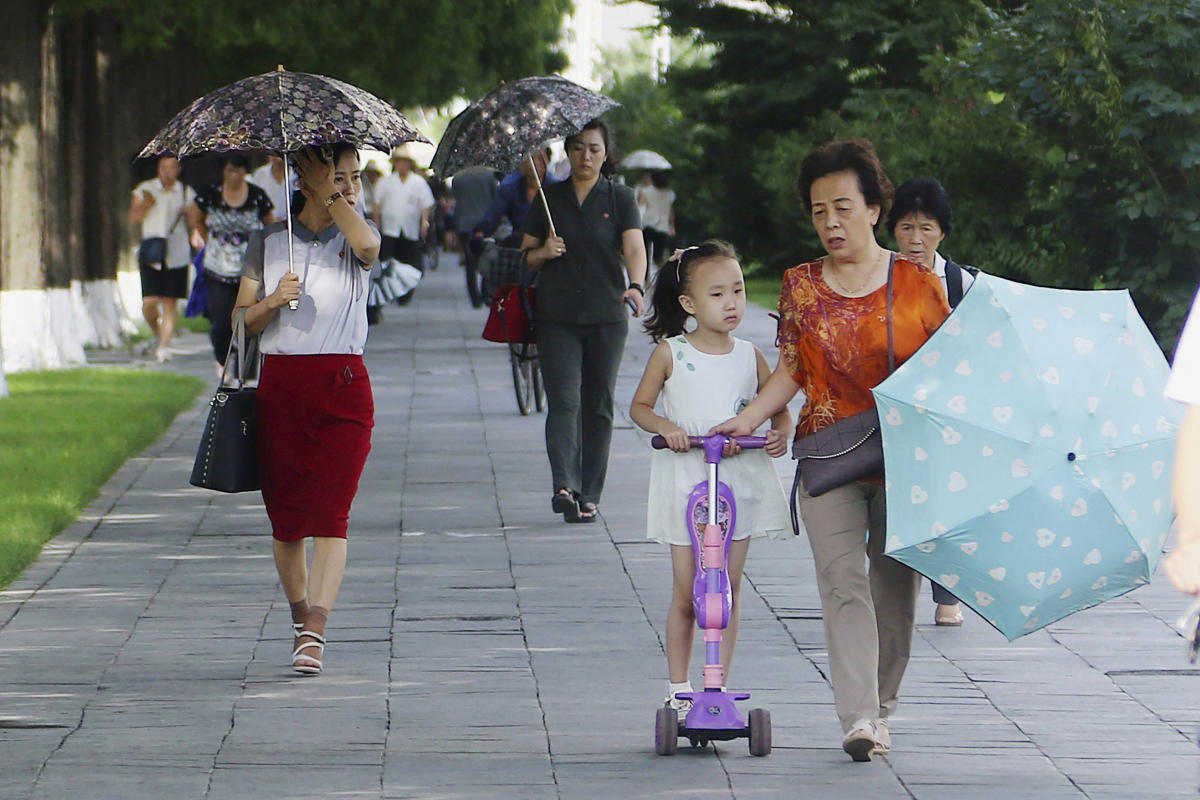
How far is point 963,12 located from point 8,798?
25.8 meters

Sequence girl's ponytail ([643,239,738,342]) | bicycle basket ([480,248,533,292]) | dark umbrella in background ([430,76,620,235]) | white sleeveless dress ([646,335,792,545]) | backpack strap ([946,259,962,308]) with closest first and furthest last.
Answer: white sleeveless dress ([646,335,792,545]) → girl's ponytail ([643,239,738,342]) → backpack strap ([946,259,962,308]) → dark umbrella in background ([430,76,620,235]) → bicycle basket ([480,248,533,292])

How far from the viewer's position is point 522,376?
586 inches

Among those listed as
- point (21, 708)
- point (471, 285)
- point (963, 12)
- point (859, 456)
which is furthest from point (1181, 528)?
point (963, 12)

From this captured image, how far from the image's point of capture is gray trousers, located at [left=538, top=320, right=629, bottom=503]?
10062 mm

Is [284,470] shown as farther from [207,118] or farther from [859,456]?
[859,456]

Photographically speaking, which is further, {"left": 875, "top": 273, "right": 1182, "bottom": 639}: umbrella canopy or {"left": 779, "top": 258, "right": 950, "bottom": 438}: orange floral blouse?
{"left": 779, "top": 258, "right": 950, "bottom": 438}: orange floral blouse

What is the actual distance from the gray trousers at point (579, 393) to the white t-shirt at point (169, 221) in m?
9.79

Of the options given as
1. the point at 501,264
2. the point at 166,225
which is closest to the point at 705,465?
the point at 501,264

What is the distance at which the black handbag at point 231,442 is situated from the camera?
684 cm

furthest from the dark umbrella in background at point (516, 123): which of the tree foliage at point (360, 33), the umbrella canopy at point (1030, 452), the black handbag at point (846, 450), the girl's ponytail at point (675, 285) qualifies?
the tree foliage at point (360, 33)

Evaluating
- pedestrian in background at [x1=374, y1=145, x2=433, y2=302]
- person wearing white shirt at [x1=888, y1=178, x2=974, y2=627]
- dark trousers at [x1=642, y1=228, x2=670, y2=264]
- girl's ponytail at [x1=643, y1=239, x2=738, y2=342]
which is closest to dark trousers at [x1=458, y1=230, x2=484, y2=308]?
pedestrian in background at [x1=374, y1=145, x2=433, y2=302]

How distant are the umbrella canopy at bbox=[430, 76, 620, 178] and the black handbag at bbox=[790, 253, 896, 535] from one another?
461 cm

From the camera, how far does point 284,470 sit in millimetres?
6953

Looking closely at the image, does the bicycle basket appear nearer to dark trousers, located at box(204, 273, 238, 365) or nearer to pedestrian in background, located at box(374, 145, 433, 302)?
dark trousers, located at box(204, 273, 238, 365)
